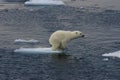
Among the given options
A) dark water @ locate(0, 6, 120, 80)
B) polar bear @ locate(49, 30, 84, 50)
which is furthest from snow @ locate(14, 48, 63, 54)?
dark water @ locate(0, 6, 120, 80)

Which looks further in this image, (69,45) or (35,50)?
(69,45)

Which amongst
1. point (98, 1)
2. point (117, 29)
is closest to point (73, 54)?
point (117, 29)

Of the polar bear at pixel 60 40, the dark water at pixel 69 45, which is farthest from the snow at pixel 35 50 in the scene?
the dark water at pixel 69 45

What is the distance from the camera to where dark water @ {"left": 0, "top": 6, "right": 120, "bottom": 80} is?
17.4m

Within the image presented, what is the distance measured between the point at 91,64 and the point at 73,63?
728mm

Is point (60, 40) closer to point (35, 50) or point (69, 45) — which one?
point (35, 50)

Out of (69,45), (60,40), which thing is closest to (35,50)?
(60,40)

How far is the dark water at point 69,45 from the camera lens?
17.4 meters

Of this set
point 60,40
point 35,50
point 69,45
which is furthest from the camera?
point 69,45

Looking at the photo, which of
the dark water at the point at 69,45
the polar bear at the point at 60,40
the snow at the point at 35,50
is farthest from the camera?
the polar bear at the point at 60,40

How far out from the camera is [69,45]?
2214 cm

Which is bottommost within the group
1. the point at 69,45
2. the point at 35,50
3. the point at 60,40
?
the point at 69,45

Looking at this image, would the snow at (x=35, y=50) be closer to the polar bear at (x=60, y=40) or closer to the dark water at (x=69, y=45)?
the polar bear at (x=60, y=40)

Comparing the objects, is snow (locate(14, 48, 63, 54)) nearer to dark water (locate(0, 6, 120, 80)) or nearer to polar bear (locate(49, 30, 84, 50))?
polar bear (locate(49, 30, 84, 50))
